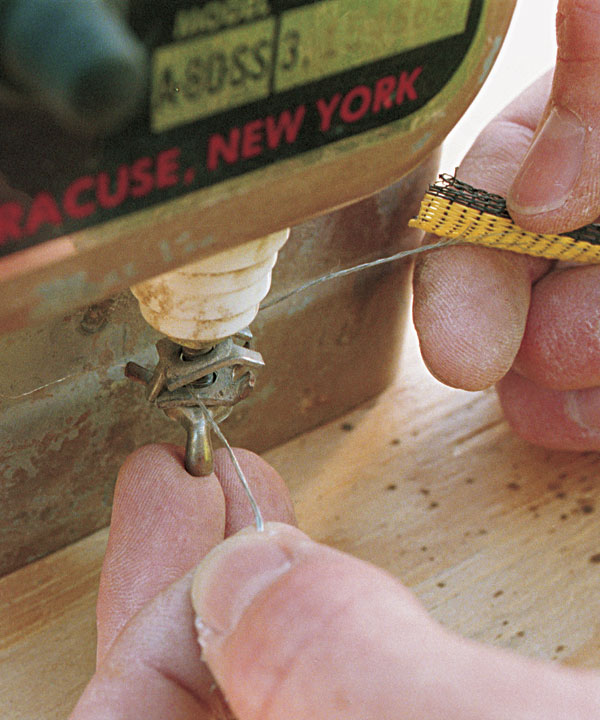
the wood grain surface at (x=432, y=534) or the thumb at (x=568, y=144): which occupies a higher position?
the thumb at (x=568, y=144)

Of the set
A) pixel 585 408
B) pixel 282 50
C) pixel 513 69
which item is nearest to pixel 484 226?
pixel 585 408

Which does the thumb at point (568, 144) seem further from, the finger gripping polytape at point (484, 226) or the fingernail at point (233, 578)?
the fingernail at point (233, 578)

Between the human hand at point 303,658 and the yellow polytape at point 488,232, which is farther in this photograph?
the yellow polytape at point 488,232

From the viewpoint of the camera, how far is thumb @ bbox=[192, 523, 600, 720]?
0.75ft

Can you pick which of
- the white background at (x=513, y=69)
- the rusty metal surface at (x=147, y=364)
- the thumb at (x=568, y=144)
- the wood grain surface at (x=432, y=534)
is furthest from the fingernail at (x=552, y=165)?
the white background at (x=513, y=69)

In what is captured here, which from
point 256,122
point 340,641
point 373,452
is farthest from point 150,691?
point 373,452

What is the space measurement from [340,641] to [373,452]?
0.34 meters

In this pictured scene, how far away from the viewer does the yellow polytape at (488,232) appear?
46 centimetres

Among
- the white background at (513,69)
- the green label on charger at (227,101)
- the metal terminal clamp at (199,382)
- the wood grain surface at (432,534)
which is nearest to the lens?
the green label on charger at (227,101)

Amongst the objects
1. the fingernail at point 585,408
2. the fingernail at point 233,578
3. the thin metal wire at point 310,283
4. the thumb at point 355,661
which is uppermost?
the thumb at point 355,661

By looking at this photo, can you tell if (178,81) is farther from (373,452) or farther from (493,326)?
(373,452)

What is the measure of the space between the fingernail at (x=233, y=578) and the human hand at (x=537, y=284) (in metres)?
0.20

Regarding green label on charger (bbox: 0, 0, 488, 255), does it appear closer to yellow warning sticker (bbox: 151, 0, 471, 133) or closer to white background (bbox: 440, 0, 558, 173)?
yellow warning sticker (bbox: 151, 0, 471, 133)

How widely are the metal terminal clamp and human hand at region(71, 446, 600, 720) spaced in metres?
0.09
